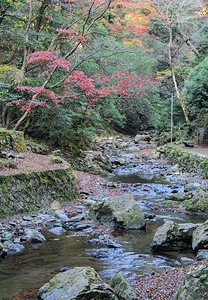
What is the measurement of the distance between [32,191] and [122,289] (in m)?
3.89

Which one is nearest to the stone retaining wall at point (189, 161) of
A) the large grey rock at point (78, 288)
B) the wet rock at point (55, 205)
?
the wet rock at point (55, 205)

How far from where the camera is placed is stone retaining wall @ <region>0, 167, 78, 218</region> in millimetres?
5633

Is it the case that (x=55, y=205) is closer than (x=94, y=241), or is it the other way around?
(x=94, y=241)

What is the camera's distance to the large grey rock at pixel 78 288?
105 inches

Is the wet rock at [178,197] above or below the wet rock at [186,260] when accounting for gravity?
below

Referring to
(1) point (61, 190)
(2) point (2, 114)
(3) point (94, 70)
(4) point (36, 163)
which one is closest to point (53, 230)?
(1) point (61, 190)

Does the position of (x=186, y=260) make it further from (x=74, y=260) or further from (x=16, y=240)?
(x=16, y=240)

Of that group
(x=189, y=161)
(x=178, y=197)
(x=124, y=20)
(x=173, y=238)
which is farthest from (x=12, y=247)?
(x=124, y=20)

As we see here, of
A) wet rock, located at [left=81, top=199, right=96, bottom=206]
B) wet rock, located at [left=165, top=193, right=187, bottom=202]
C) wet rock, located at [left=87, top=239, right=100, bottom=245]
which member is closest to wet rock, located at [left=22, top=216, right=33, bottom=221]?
wet rock, located at [left=87, top=239, right=100, bottom=245]

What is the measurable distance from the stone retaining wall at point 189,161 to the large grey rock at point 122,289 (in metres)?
8.64

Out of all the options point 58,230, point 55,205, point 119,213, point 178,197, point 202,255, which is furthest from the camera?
point 178,197

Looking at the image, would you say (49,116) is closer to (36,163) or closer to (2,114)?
(2,114)

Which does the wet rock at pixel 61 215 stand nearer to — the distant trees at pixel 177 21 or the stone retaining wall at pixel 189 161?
the stone retaining wall at pixel 189 161

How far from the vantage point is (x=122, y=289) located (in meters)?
2.83
